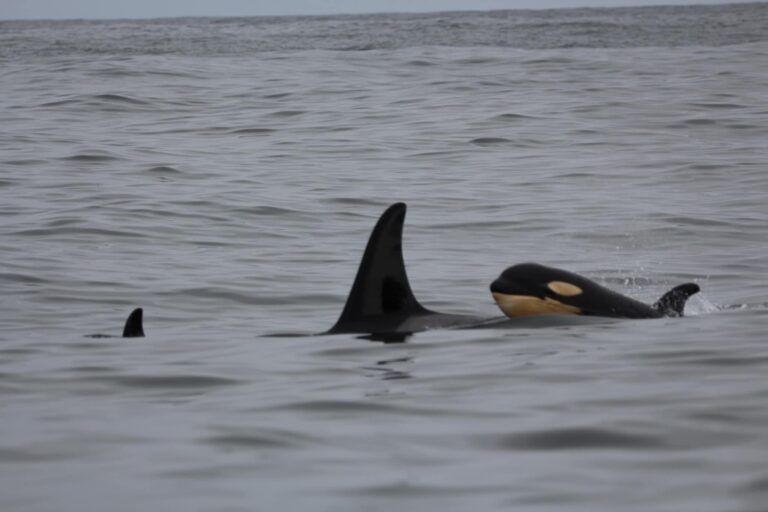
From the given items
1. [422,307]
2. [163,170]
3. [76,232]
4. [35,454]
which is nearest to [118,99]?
[163,170]

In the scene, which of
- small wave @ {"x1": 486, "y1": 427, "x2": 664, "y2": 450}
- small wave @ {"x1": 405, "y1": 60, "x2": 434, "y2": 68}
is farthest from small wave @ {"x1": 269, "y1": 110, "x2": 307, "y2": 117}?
small wave @ {"x1": 486, "y1": 427, "x2": 664, "y2": 450}

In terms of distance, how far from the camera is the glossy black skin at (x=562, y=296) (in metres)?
9.24

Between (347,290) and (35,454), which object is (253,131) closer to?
(347,290)

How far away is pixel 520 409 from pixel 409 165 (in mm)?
14477

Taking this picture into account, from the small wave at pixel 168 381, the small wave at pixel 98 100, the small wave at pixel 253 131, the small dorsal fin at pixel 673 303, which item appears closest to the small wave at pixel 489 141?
the small wave at pixel 253 131

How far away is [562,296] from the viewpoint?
9.24m

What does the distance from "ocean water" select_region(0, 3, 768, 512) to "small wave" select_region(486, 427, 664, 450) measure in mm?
20

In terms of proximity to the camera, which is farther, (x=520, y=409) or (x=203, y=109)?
(x=203, y=109)

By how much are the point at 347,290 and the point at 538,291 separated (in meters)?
3.14

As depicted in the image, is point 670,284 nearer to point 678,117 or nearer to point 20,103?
point 678,117

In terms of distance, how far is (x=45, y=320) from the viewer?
10.7 metres

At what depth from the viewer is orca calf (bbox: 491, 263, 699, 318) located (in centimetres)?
924

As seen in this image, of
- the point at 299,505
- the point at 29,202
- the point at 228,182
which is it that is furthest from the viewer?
the point at 228,182

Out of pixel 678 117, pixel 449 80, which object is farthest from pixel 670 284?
pixel 449 80
